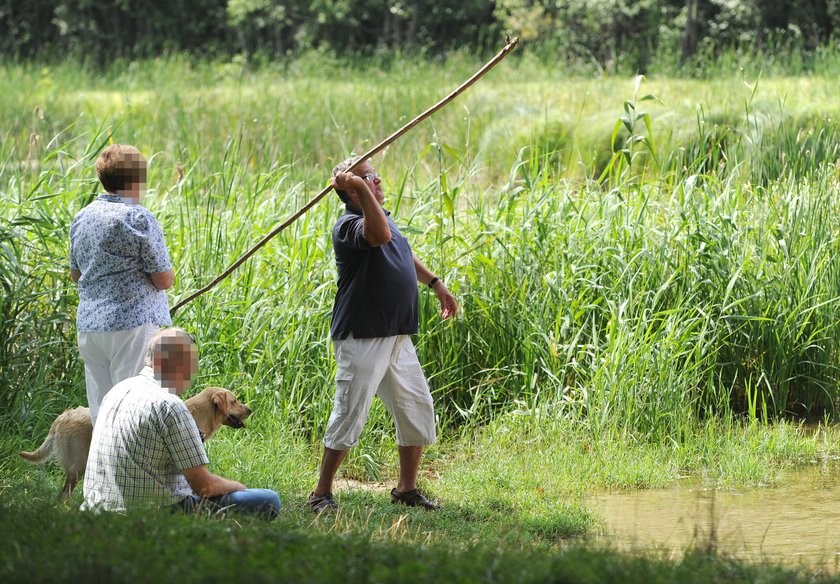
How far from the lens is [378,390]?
18.6ft

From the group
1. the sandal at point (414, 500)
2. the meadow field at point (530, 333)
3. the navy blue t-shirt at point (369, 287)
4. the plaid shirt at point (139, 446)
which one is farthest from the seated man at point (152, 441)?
the sandal at point (414, 500)

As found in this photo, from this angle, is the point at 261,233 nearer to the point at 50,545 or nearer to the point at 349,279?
the point at 349,279

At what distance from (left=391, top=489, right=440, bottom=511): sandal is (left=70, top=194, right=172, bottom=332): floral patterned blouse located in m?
1.59

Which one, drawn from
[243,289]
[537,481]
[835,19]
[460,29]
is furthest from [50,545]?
[460,29]

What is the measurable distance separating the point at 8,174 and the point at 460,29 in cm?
2373

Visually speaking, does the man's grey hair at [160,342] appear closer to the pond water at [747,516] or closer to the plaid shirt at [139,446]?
the plaid shirt at [139,446]

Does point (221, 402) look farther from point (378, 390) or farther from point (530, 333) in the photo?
point (530, 333)

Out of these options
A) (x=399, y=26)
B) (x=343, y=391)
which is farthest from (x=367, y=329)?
(x=399, y=26)

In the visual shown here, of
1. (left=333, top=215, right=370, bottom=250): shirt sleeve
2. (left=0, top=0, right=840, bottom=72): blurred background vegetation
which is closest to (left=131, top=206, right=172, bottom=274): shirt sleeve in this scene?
(left=333, top=215, right=370, bottom=250): shirt sleeve

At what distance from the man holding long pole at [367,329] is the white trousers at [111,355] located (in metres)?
0.97

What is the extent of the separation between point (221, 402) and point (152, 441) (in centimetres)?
93

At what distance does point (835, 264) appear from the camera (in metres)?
7.47

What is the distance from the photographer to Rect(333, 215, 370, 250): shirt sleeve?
5195 mm

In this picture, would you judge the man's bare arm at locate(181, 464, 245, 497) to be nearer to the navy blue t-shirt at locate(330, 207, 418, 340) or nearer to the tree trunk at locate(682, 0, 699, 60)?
the navy blue t-shirt at locate(330, 207, 418, 340)
